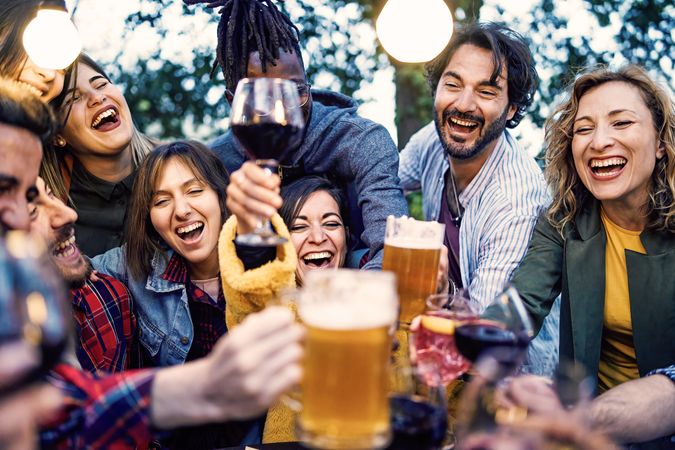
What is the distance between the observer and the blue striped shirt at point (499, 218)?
8.43 feet

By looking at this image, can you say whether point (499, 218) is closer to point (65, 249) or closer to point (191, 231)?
point (191, 231)

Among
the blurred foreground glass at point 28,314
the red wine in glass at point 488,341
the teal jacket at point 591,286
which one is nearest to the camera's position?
the blurred foreground glass at point 28,314

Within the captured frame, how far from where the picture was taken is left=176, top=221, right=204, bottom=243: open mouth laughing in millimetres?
2529

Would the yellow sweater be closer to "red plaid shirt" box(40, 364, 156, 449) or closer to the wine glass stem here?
the wine glass stem

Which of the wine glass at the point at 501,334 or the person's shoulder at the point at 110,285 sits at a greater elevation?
the wine glass at the point at 501,334

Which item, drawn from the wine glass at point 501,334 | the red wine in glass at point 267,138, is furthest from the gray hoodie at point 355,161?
the wine glass at point 501,334

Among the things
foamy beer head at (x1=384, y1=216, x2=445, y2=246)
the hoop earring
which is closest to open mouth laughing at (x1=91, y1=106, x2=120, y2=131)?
the hoop earring

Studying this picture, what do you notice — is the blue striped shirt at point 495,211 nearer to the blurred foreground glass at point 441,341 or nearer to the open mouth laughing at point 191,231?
the blurred foreground glass at point 441,341

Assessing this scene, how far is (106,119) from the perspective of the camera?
Result: 2971 millimetres

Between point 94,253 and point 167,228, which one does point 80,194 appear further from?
point 167,228

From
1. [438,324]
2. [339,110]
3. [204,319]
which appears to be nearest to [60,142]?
[204,319]

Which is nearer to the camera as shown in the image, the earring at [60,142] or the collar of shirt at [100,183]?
the earring at [60,142]

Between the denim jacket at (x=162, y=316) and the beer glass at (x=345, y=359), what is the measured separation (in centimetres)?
159

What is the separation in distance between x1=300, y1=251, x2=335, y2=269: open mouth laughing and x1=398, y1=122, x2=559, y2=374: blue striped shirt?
1.98ft
